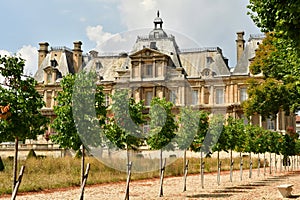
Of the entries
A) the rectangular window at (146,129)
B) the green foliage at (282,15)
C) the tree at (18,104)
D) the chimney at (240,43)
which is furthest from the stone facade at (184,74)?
the green foliage at (282,15)

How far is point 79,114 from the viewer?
13117mm

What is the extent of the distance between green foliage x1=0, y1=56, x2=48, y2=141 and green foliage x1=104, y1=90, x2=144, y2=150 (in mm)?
5947

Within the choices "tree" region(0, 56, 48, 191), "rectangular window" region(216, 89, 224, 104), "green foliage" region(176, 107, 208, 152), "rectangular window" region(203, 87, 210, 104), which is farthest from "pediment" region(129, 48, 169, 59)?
"tree" region(0, 56, 48, 191)

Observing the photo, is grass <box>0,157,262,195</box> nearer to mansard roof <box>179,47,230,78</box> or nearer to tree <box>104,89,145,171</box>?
tree <box>104,89,145,171</box>

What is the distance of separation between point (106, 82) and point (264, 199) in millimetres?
34568

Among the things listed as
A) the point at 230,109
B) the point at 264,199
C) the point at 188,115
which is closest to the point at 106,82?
the point at 230,109

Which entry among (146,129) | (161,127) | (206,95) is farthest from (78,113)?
(206,95)

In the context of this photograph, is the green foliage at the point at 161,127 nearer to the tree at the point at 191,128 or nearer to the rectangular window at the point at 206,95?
the tree at the point at 191,128

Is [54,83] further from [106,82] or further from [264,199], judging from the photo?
[264,199]

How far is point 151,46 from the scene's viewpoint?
45.7 metres

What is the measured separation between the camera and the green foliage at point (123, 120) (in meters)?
17.4

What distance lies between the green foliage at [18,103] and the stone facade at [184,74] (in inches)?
1215

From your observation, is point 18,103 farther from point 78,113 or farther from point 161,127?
point 161,127

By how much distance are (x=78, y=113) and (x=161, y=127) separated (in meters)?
4.64
